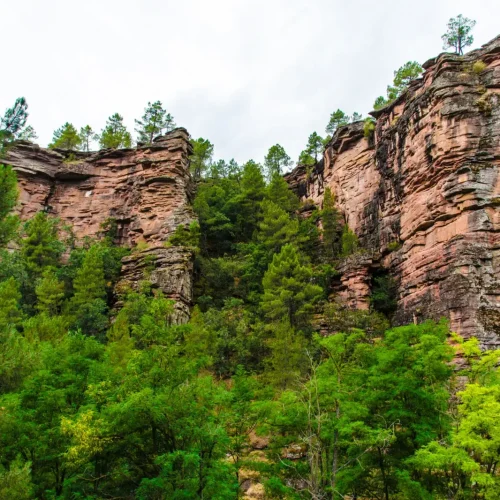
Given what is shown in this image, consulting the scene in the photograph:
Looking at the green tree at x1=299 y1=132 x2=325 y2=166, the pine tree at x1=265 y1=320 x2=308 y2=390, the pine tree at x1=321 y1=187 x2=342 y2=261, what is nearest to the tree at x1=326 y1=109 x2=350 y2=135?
the green tree at x1=299 y1=132 x2=325 y2=166

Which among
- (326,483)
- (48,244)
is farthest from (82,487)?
(48,244)

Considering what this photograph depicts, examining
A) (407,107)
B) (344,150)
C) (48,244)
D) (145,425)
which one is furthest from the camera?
(344,150)

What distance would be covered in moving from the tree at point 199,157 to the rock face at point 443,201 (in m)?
25.8

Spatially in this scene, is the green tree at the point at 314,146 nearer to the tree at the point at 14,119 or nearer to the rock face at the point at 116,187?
the rock face at the point at 116,187

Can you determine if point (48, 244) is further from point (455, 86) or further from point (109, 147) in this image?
point (455, 86)

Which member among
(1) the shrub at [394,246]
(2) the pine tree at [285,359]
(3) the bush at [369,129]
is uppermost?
(3) the bush at [369,129]

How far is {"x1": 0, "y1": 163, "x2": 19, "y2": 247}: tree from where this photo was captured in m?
17.5

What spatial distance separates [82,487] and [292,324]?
2146 centimetres

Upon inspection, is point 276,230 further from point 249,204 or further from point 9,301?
point 9,301

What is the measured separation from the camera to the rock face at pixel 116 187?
48438 mm

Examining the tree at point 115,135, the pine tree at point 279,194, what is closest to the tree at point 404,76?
the pine tree at point 279,194

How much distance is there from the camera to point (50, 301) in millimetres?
35750

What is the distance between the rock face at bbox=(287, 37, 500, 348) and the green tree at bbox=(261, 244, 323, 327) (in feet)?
15.4

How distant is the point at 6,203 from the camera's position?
1780cm
